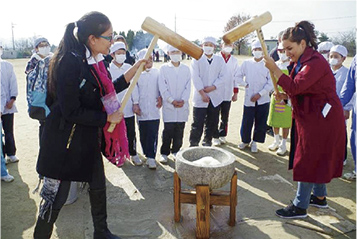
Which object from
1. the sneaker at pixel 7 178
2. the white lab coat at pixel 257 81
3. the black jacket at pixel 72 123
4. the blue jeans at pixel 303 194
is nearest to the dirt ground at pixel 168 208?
the sneaker at pixel 7 178

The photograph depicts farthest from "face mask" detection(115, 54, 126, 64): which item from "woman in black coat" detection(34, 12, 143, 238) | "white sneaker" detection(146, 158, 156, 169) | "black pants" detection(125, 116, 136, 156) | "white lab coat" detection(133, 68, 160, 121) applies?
"woman in black coat" detection(34, 12, 143, 238)

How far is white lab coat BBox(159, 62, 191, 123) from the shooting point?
482cm

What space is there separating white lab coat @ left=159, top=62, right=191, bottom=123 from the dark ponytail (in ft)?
6.83

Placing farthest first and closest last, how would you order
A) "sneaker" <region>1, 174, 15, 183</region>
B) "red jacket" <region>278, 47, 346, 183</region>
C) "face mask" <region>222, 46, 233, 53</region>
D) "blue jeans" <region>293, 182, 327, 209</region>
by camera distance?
1. "face mask" <region>222, 46, 233, 53</region>
2. "sneaker" <region>1, 174, 15, 183</region>
3. "blue jeans" <region>293, 182, 327, 209</region>
4. "red jacket" <region>278, 47, 346, 183</region>

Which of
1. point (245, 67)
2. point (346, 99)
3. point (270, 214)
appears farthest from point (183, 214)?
point (245, 67)

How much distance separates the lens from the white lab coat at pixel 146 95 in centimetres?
479

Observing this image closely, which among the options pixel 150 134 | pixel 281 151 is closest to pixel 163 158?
pixel 150 134

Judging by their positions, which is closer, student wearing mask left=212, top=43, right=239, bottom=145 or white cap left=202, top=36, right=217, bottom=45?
white cap left=202, top=36, right=217, bottom=45

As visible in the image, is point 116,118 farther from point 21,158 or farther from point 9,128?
point 21,158

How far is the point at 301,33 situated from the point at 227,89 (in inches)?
108

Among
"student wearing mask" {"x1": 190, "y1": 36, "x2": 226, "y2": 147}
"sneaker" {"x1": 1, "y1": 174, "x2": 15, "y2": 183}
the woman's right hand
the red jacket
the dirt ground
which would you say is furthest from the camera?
"student wearing mask" {"x1": 190, "y1": 36, "x2": 226, "y2": 147}

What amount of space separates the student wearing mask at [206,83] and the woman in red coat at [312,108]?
83.2 inches

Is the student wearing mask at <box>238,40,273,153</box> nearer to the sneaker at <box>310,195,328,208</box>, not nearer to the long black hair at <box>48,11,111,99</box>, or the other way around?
the sneaker at <box>310,195,328,208</box>

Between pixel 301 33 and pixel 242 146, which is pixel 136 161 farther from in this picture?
pixel 301 33
